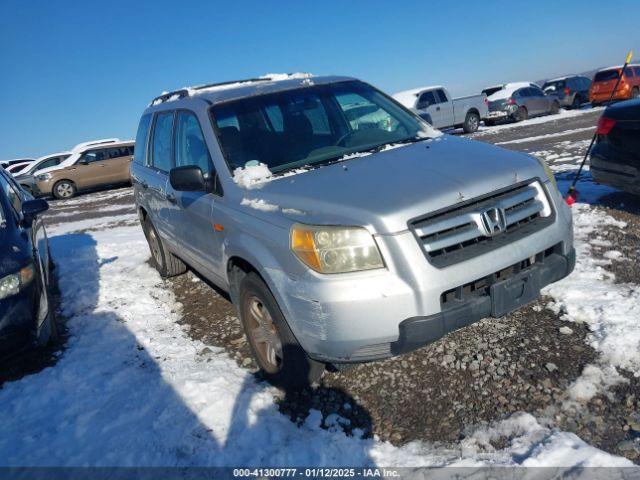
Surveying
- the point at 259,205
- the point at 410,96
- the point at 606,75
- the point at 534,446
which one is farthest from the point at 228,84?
the point at 606,75

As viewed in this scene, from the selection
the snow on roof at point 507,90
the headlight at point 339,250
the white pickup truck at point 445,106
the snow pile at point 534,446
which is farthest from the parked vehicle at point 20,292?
the snow on roof at point 507,90

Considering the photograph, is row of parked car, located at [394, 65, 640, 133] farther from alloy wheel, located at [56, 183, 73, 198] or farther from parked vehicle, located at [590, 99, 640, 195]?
alloy wheel, located at [56, 183, 73, 198]

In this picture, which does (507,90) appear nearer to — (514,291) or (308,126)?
(308,126)

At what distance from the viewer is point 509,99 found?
65.7ft

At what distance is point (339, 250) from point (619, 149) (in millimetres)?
4151

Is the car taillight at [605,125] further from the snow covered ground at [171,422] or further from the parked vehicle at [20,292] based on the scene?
the parked vehicle at [20,292]

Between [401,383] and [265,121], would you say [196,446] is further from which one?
[265,121]

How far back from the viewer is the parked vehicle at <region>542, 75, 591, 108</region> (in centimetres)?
2362

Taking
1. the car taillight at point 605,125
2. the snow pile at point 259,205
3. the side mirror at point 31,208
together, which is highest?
the side mirror at point 31,208

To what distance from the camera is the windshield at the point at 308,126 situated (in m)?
3.31

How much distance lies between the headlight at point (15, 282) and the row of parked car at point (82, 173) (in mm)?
14155

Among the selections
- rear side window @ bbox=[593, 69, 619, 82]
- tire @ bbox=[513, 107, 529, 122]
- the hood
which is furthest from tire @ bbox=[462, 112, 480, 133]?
the hood

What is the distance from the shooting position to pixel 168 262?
5.39 m

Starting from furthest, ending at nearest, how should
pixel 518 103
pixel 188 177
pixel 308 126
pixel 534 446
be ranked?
pixel 518 103
pixel 308 126
pixel 188 177
pixel 534 446
